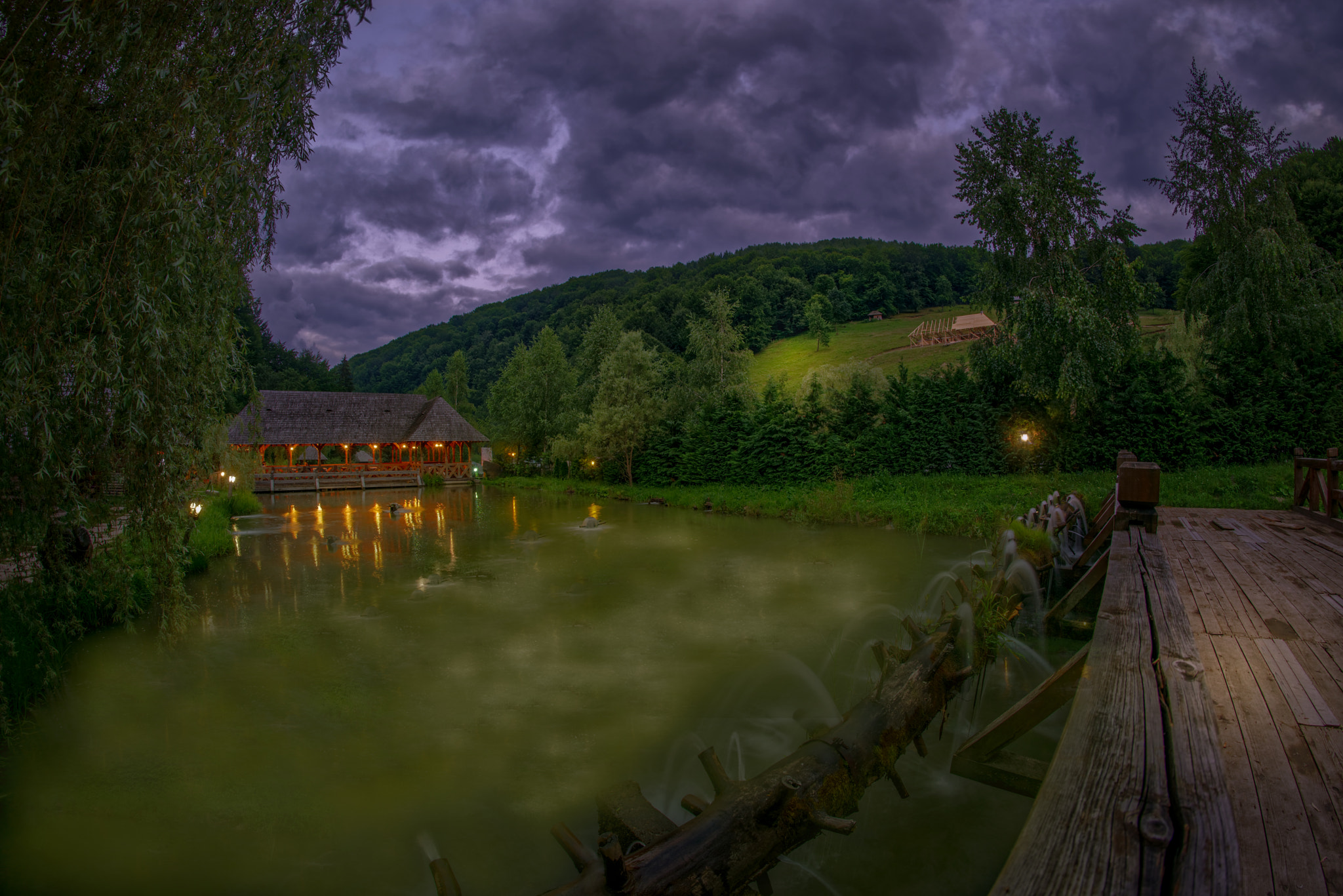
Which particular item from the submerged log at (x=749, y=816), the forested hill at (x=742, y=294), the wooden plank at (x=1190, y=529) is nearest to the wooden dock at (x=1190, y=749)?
the submerged log at (x=749, y=816)

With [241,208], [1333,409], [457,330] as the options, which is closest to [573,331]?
[457,330]

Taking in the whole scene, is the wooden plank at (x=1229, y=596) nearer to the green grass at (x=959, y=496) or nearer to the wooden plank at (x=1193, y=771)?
the wooden plank at (x=1193, y=771)

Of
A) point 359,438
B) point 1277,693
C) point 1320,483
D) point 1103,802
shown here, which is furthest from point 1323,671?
point 359,438

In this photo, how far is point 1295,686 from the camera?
9.60 feet

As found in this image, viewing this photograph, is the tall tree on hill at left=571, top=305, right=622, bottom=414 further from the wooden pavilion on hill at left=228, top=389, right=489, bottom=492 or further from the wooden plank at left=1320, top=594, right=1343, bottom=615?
the wooden plank at left=1320, top=594, right=1343, bottom=615

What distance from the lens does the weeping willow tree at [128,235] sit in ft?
14.7

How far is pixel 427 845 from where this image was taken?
4.41 m

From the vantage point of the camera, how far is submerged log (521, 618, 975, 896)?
310 centimetres

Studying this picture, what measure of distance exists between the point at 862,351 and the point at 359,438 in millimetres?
33955

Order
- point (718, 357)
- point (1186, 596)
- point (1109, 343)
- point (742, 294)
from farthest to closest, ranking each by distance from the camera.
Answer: point (742, 294)
point (718, 357)
point (1109, 343)
point (1186, 596)

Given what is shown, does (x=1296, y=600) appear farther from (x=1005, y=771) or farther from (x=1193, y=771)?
(x=1193, y=771)

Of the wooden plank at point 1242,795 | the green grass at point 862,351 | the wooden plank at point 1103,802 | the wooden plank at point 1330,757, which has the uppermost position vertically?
the green grass at point 862,351

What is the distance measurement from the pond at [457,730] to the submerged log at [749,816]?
38 centimetres

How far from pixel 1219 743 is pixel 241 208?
710 cm
